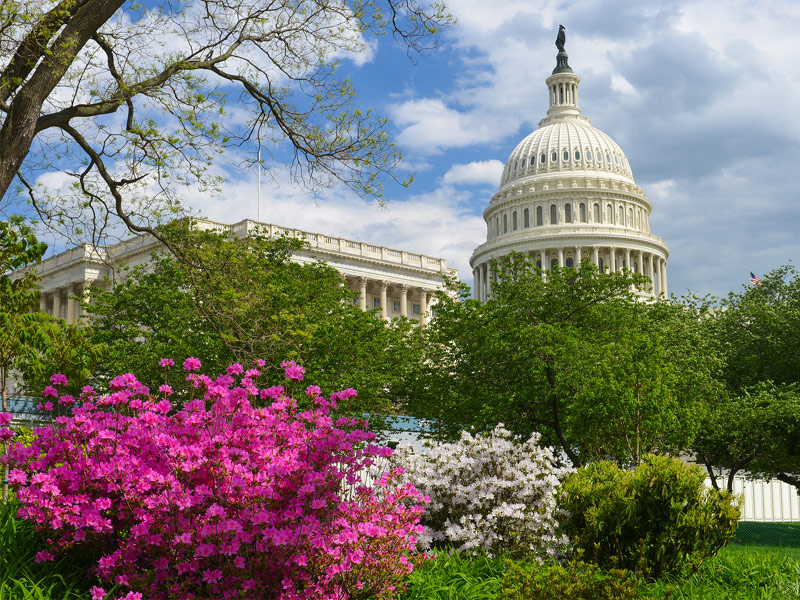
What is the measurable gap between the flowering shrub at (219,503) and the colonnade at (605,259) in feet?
372

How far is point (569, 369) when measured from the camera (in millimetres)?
24844

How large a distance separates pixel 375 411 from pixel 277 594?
23.9m

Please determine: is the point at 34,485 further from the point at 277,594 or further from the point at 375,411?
the point at 375,411

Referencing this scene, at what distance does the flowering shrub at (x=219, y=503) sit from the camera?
7.50 m

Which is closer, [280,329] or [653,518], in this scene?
[653,518]

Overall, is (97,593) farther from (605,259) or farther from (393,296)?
(605,259)

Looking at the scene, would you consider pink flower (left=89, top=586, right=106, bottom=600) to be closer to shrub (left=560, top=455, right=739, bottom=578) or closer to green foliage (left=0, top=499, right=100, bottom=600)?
green foliage (left=0, top=499, right=100, bottom=600)

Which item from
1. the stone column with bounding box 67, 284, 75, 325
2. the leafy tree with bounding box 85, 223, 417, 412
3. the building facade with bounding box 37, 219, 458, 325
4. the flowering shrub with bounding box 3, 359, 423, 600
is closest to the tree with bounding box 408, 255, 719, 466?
the leafy tree with bounding box 85, 223, 417, 412

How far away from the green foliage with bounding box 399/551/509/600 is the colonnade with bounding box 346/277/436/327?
78094 millimetres

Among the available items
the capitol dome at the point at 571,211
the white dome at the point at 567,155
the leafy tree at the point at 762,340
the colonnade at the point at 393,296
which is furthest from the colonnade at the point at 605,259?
the leafy tree at the point at 762,340

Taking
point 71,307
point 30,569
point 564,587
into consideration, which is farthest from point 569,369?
point 71,307

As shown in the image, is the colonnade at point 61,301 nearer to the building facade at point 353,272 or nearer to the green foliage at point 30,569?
the building facade at point 353,272

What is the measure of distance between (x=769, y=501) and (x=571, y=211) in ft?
271

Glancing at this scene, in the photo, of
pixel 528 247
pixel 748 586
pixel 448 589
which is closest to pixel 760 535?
pixel 748 586
